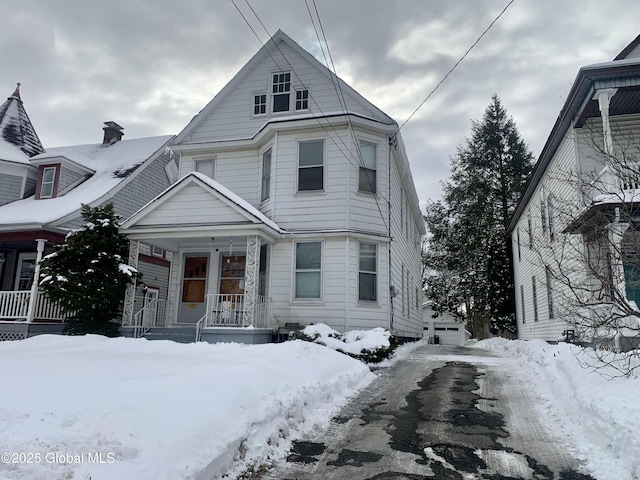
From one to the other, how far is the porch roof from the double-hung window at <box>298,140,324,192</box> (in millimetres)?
1577

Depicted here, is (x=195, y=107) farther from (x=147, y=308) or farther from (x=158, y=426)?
(x=158, y=426)

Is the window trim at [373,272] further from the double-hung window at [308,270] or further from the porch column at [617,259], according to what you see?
the porch column at [617,259]

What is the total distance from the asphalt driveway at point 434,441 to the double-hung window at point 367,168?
6.81 m

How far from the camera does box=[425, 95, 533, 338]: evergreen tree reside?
28.4 meters

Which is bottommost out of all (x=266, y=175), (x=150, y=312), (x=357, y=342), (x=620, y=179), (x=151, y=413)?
(x=151, y=413)

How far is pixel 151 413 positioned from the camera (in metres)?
3.99

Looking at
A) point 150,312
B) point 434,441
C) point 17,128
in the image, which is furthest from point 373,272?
point 17,128

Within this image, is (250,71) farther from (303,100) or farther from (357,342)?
(357,342)

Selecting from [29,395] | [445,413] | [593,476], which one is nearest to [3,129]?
[29,395]

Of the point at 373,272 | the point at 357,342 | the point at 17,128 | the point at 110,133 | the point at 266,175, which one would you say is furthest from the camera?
the point at 110,133

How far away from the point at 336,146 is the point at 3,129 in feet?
50.1

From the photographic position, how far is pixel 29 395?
415 cm

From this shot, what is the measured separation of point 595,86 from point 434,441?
914 cm

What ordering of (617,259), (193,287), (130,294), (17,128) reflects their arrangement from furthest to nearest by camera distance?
(17,128) → (193,287) → (130,294) → (617,259)
